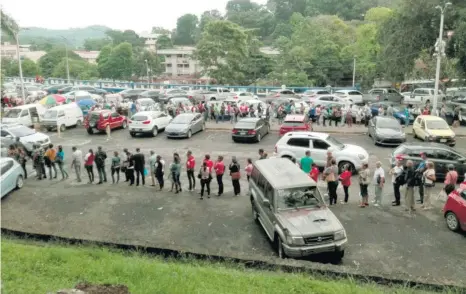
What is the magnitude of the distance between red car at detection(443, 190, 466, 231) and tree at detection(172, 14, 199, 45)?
133 metres

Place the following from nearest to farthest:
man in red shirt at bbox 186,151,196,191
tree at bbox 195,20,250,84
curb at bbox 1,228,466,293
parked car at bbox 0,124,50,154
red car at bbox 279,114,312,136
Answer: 1. curb at bbox 1,228,466,293
2. man in red shirt at bbox 186,151,196,191
3. parked car at bbox 0,124,50,154
4. red car at bbox 279,114,312,136
5. tree at bbox 195,20,250,84

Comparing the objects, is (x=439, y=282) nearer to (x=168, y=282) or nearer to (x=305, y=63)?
(x=168, y=282)

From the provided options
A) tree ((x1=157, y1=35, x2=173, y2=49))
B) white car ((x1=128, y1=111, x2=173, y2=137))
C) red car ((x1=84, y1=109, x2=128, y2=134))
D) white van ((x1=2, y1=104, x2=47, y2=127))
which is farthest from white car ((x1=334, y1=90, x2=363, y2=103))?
tree ((x1=157, y1=35, x2=173, y2=49))

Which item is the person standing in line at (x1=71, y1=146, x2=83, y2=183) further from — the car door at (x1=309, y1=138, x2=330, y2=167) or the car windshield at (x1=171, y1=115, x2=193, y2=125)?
the car door at (x1=309, y1=138, x2=330, y2=167)

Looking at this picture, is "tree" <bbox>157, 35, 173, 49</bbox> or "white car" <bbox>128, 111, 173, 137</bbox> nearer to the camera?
"white car" <bbox>128, 111, 173, 137</bbox>

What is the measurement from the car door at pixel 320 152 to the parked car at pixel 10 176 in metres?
11.7

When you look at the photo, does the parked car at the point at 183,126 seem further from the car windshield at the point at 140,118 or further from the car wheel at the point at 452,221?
the car wheel at the point at 452,221

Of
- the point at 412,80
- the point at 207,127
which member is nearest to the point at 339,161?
the point at 207,127

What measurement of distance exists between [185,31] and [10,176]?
13064 centimetres

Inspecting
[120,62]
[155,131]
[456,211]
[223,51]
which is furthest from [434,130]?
[120,62]

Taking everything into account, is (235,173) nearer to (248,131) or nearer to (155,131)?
(248,131)

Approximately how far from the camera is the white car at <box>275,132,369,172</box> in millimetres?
17875

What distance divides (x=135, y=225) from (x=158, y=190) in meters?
3.37

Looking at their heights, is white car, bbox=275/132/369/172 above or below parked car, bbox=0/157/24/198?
above
